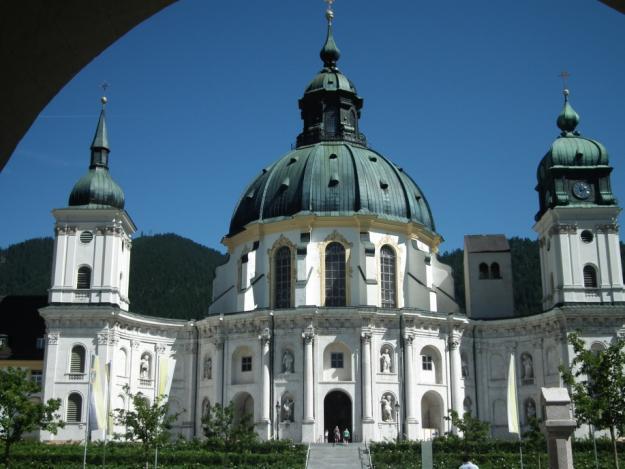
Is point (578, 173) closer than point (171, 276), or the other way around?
point (578, 173)

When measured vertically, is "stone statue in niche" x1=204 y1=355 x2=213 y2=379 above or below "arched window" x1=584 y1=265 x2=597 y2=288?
below

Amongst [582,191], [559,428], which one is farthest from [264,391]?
[559,428]

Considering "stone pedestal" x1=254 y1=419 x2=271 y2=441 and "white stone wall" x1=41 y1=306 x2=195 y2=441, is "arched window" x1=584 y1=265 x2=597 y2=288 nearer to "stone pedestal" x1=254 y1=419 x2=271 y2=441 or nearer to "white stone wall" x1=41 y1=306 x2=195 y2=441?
"stone pedestal" x1=254 y1=419 x2=271 y2=441

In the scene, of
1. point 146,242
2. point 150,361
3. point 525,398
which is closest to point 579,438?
point 525,398

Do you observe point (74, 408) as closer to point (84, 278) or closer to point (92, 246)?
point (84, 278)

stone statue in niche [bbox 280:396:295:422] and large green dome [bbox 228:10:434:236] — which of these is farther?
large green dome [bbox 228:10:434:236]

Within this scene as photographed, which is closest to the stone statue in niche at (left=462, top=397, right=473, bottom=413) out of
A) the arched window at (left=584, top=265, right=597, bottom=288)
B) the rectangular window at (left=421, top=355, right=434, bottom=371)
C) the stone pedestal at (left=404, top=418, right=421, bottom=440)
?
the rectangular window at (left=421, top=355, right=434, bottom=371)

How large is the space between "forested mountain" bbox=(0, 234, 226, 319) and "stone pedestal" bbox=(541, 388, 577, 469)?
317ft

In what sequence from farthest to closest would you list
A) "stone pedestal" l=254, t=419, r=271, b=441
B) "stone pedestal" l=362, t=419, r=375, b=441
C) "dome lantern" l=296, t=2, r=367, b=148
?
"dome lantern" l=296, t=2, r=367, b=148 < "stone pedestal" l=254, t=419, r=271, b=441 < "stone pedestal" l=362, t=419, r=375, b=441

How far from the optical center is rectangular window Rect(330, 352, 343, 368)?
63.1 meters

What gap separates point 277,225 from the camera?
6806 centimetres

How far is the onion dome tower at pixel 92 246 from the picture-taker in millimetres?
65562

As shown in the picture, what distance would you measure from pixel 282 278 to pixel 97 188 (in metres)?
16.8

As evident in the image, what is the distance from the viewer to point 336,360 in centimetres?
6325
